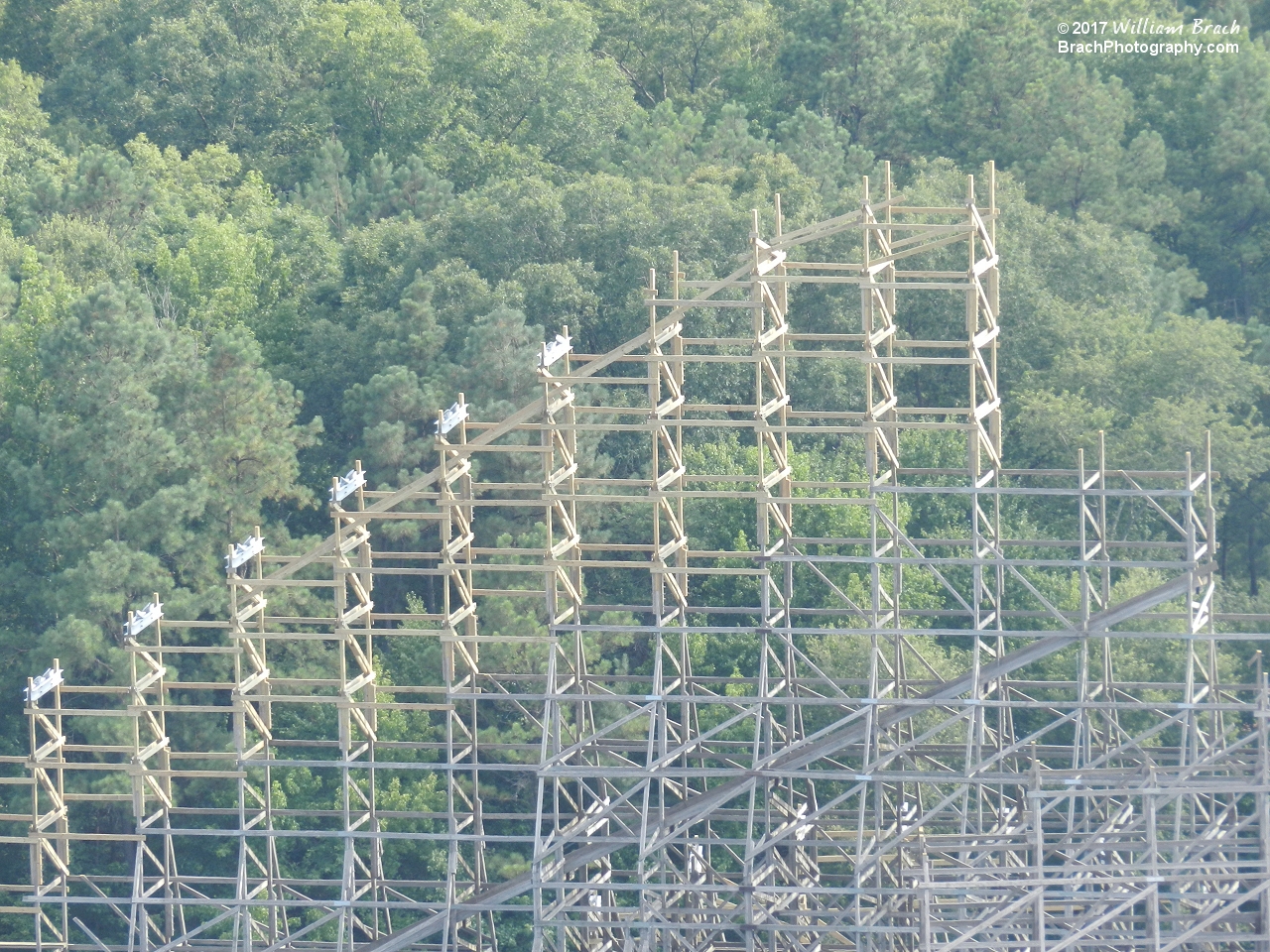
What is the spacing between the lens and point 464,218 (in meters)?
63.4

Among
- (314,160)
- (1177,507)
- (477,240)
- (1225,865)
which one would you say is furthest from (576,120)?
(1225,865)

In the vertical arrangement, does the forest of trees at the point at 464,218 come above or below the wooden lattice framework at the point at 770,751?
below

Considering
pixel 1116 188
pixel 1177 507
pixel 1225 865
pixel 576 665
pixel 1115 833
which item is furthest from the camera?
pixel 1116 188

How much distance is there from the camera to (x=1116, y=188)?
70375 mm

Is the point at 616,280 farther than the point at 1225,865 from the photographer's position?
Yes

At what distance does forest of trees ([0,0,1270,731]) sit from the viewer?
5744 cm

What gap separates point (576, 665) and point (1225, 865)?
376 inches

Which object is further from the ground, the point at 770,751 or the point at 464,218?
the point at 770,751

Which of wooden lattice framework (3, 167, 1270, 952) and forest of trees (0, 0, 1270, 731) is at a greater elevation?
wooden lattice framework (3, 167, 1270, 952)

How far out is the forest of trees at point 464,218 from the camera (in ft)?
188

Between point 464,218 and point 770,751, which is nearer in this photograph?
point 770,751

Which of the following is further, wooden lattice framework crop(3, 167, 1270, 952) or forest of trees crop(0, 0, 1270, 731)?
forest of trees crop(0, 0, 1270, 731)

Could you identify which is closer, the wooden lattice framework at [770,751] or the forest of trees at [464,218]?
the wooden lattice framework at [770,751]

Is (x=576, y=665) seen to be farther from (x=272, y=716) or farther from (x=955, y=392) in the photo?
(x=955, y=392)
